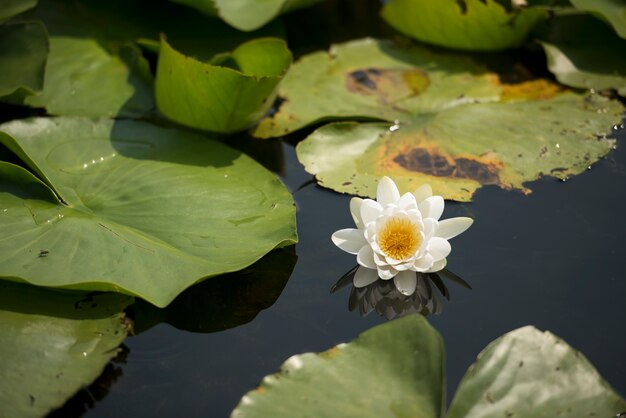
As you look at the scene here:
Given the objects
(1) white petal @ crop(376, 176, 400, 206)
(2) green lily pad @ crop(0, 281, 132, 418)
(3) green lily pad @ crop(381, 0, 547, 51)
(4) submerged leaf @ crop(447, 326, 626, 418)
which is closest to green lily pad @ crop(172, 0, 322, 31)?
(3) green lily pad @ crop(381, 0, 547, 51)

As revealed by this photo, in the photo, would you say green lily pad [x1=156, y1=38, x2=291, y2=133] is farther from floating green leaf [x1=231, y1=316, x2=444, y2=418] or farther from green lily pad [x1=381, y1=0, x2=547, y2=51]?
floating green leaf [x1=231, y1=316, x2=444, y2=418]

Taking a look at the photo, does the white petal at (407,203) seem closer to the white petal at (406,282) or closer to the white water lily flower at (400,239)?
the white water lily flower at (400,239)

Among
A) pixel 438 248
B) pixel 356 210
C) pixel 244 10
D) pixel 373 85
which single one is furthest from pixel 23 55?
pixel 438 248

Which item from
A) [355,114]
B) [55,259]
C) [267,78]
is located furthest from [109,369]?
[355,114]

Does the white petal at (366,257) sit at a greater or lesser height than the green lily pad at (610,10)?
lesser

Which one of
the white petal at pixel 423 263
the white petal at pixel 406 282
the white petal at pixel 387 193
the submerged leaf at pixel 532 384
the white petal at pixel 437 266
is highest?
the white petal at pixel 387 193

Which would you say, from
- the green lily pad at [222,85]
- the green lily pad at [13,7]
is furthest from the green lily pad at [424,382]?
the green lily pad at [13,7]

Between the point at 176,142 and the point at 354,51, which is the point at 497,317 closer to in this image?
the point at 176,142

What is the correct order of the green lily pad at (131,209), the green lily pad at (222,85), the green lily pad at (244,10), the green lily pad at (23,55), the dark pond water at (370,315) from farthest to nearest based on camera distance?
the green lily pad at (244,10) < the green lily pad at (23,55) < the green lily pad at (222,85) < the green lily pad at (131,209) < the dark pond water at (370,315)
